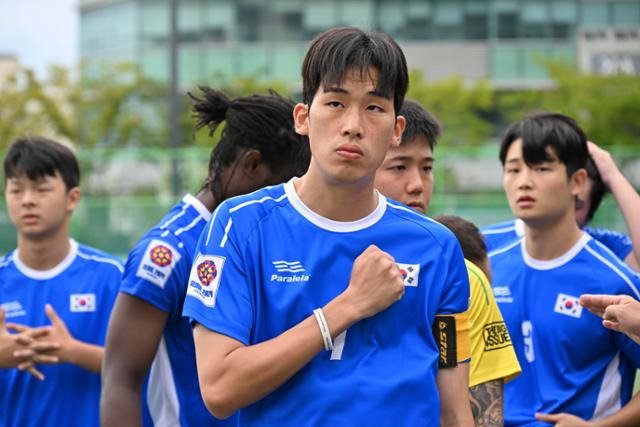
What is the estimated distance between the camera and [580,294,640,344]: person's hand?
3.80m

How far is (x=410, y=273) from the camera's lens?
302 centimetres

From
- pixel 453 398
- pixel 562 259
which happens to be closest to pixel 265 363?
pixel 453 398

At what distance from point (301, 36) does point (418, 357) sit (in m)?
39.4

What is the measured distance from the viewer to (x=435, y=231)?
310 cm

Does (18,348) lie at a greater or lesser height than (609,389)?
greater

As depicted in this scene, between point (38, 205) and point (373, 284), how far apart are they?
3.16 metres

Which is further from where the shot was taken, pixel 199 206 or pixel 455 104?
pixel 455 104

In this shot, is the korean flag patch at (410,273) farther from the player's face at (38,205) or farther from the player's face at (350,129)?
the player's face at (38,205)

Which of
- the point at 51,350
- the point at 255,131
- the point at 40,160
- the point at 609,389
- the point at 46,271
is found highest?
the point at 255,131

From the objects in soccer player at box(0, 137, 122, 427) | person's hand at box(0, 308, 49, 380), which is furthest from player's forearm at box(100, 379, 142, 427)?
person's hand at box(0, 308, 49, 380)

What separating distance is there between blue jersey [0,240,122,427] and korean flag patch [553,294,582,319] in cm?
212

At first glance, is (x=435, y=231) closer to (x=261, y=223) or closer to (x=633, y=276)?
(x=261, y=223)

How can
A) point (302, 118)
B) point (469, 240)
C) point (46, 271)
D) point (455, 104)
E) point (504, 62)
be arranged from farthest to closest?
point (504, 62)
point (455, 104)
point (46, 271)
point (469, 240)
point (302, 118)

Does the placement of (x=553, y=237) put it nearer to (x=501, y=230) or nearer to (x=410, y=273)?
(x=501, y=230)
